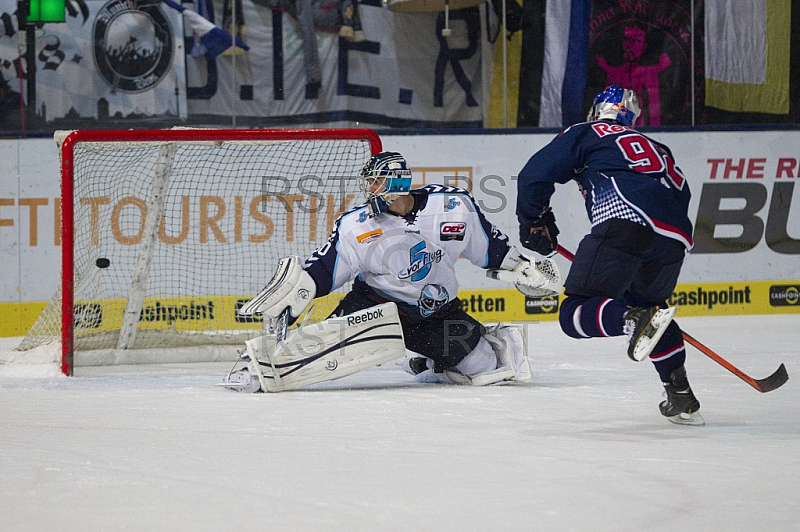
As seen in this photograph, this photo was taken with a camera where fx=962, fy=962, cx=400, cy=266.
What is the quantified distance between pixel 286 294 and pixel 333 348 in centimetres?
29

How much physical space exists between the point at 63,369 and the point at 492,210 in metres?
3.10

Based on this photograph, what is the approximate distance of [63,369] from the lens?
4133mm

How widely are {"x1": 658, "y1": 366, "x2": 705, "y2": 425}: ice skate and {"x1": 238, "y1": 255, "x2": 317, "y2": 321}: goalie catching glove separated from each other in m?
1.35

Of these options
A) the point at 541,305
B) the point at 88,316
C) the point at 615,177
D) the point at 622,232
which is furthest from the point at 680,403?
the point at 541,305

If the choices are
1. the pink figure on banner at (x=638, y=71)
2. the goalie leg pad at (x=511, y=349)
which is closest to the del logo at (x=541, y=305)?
the pink figure on banner at (x=638, y=71)

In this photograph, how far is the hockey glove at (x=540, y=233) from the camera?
3.16m

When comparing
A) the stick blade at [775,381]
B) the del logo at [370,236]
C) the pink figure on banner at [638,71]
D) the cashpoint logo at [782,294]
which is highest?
the pink figure on banner at [638,71]

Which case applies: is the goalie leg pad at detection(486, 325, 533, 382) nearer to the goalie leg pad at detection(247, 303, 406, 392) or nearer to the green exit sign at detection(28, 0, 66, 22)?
the goalie leg pad at detection(247, 303, 406, 392)

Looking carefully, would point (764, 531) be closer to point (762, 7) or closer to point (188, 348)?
point (188, 348)

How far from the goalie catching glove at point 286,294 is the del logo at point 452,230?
545 mm

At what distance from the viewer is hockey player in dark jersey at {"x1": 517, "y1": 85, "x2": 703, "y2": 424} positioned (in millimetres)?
2846

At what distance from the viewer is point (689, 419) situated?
2.88 m

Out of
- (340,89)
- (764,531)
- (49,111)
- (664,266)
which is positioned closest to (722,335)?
(664,266)

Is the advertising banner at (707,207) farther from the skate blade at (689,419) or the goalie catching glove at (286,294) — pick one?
the skate blade at (689,419)
